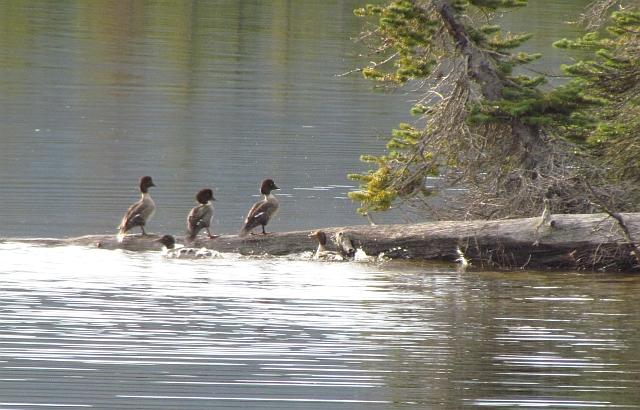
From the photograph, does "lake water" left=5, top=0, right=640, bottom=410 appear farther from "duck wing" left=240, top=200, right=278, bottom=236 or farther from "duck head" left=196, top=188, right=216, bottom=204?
"duck head" left=196, top=188, right=216, bottom=204

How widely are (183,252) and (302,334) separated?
523cm

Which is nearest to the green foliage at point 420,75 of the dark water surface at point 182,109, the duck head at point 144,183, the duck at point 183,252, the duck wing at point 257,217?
the duck wing at point 257,217

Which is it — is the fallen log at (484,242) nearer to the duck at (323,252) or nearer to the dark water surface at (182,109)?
the duck at (323,252)

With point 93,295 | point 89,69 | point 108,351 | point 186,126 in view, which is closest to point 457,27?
point 93,295

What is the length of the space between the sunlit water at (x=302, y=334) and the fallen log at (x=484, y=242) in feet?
0.97

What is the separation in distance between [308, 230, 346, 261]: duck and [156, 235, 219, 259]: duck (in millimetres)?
1271

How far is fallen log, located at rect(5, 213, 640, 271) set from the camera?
63.9ft

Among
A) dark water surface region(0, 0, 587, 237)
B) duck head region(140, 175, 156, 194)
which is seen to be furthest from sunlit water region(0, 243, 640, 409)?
dark water surface region(0, 0, 587, 237)

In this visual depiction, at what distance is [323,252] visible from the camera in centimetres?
2011

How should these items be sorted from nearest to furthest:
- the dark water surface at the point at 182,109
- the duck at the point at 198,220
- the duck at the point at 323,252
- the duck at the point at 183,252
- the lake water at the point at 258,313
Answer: the lake water at the point at 258,313
the duck at the point at 323,252
the duck at the point at 183,252
the duck at the point at 198,220
the dark water surface at the point at 182,109

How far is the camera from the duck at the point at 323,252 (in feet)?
65.9

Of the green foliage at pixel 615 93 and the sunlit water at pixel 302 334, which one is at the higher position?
the green foliage at pixel 615 93

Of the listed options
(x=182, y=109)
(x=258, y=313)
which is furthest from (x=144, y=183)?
→ (x=182, y=109)

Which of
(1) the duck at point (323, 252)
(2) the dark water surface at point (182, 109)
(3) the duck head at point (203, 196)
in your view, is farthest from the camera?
(2) the dark water surface at point (182, 109)
